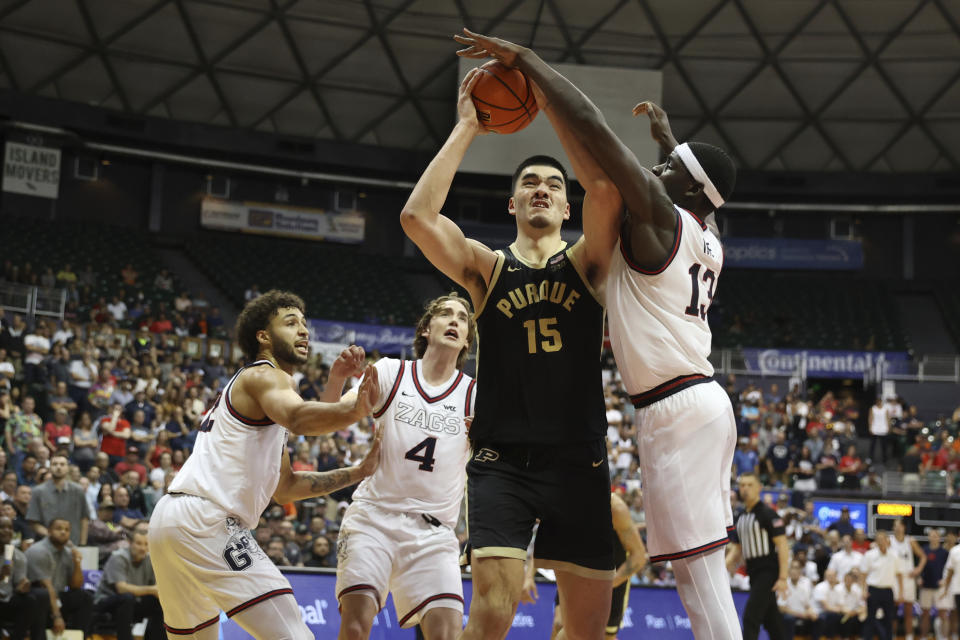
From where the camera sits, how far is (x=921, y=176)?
1266 inches

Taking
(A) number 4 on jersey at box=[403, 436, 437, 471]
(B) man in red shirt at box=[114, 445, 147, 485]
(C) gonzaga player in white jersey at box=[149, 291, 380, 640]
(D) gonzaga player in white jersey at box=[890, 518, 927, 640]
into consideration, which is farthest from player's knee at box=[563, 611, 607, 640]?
(D) gonzaga player in white jersey at box=[890, 518, 927, 640]

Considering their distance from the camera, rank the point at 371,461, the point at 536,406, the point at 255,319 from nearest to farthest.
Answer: the point at 536,406 → the point at 255,319 → the point at 371,461

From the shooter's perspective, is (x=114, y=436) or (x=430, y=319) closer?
(x=430, y=319)

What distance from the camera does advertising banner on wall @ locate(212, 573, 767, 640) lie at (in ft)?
32.9

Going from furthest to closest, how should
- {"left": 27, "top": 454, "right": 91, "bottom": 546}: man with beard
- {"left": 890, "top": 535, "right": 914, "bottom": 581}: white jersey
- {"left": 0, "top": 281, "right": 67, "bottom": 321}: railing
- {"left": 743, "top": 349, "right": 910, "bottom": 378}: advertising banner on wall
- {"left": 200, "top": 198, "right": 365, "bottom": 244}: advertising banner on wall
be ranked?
{"left": 200, "top": 198, "right": 365, "bottom": 244}: advertising banner on wall
{"left": 743, "top": 349, "right": 910, "bottom": 378}: advertising banner on wall
{"left": 0, "top": 281, "right": 67, "bottom": 321}: railing
{"left": 890, "top": 535, "right": 914, "bottom": 581}: white jersey
{"left": 27, "top": 454, "right": 91, "bottom": 546}: man with beard

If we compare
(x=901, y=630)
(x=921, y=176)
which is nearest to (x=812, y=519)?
(x=901, y=630)

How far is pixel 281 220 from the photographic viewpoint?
30.7 metres

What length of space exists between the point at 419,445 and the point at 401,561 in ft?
2.22

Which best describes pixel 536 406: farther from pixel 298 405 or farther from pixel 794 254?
pixel 794 254

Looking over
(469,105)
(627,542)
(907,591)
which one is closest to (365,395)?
(469,105)

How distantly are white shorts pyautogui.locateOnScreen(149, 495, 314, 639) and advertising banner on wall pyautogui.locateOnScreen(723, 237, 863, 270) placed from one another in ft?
96.6

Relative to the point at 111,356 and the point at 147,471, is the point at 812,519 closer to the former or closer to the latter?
the point at 147,471

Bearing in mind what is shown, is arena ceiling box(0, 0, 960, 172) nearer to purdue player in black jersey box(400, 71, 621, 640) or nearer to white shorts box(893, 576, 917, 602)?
white shorts box(893, 576, 917, 602)

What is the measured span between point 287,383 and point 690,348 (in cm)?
201
